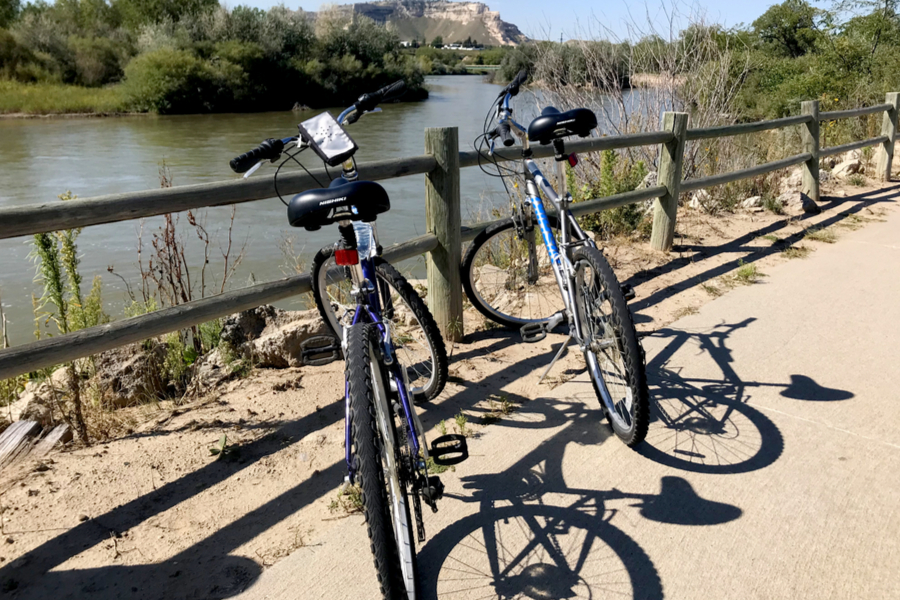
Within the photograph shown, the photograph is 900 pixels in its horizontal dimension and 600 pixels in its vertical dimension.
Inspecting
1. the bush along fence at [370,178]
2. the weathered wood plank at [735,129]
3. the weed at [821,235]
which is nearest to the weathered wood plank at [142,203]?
the bush along fence at [370,178]

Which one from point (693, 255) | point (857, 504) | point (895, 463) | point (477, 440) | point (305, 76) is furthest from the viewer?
point (305, 76)

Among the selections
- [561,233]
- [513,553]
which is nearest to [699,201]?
[561,233]

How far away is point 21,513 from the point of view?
9.31ft

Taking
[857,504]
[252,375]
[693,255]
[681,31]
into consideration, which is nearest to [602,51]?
[681,31]

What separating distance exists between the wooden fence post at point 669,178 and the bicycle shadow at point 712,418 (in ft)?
7.56

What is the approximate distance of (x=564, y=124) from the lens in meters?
3.49

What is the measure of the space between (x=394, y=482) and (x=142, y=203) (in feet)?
5.77

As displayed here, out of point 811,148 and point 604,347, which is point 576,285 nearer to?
point 604,347

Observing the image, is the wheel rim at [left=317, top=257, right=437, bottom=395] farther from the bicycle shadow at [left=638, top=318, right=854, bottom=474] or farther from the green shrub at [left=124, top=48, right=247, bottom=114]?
the green shrub at [left=124, top=48, right=247, bottom=114]

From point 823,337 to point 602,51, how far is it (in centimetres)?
649

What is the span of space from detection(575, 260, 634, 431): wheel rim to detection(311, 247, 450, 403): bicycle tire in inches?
27.1

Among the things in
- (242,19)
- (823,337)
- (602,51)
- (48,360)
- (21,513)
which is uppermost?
(242,19)

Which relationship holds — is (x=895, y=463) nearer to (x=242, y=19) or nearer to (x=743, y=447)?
(x=743, y=447)

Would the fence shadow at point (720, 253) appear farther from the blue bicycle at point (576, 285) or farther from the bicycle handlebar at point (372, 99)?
the bicycle handlebar at point (372, 99)
